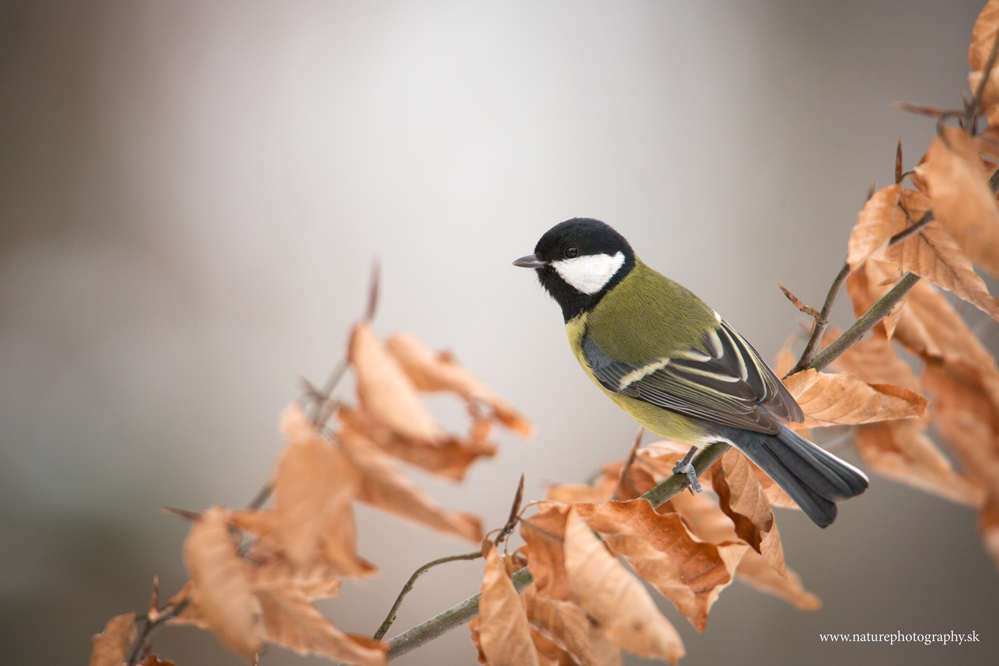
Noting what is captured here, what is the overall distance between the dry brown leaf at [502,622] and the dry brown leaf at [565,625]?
4cm

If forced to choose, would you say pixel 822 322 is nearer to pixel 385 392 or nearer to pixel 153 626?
pixel 385 392

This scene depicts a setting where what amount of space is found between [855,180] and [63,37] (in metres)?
2.21

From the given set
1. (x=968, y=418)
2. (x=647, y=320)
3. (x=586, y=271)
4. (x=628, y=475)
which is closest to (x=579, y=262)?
(x=586, y=271)

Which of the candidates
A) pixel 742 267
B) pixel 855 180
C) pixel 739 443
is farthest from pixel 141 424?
pixel 855 180

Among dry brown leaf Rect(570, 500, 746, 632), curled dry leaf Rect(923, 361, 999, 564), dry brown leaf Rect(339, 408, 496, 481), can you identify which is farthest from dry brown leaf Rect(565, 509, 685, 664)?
curled dry leaf Rect(923, 361, 999, 564)

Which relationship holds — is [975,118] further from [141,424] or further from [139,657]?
[141,424]

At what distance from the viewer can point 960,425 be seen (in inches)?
24.5

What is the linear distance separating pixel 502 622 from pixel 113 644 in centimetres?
28

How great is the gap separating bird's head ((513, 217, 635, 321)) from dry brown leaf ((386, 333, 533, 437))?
56 centimetres

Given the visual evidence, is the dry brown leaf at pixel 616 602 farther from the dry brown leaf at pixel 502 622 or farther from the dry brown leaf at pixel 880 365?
the dry brown leaf at pixel 880 365

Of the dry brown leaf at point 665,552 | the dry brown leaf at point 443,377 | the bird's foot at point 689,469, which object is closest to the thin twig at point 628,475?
the bird's foot at point 689,469

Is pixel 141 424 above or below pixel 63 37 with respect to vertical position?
below

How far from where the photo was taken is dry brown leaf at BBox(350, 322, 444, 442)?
0.34m

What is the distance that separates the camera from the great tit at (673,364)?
2.25 ft
